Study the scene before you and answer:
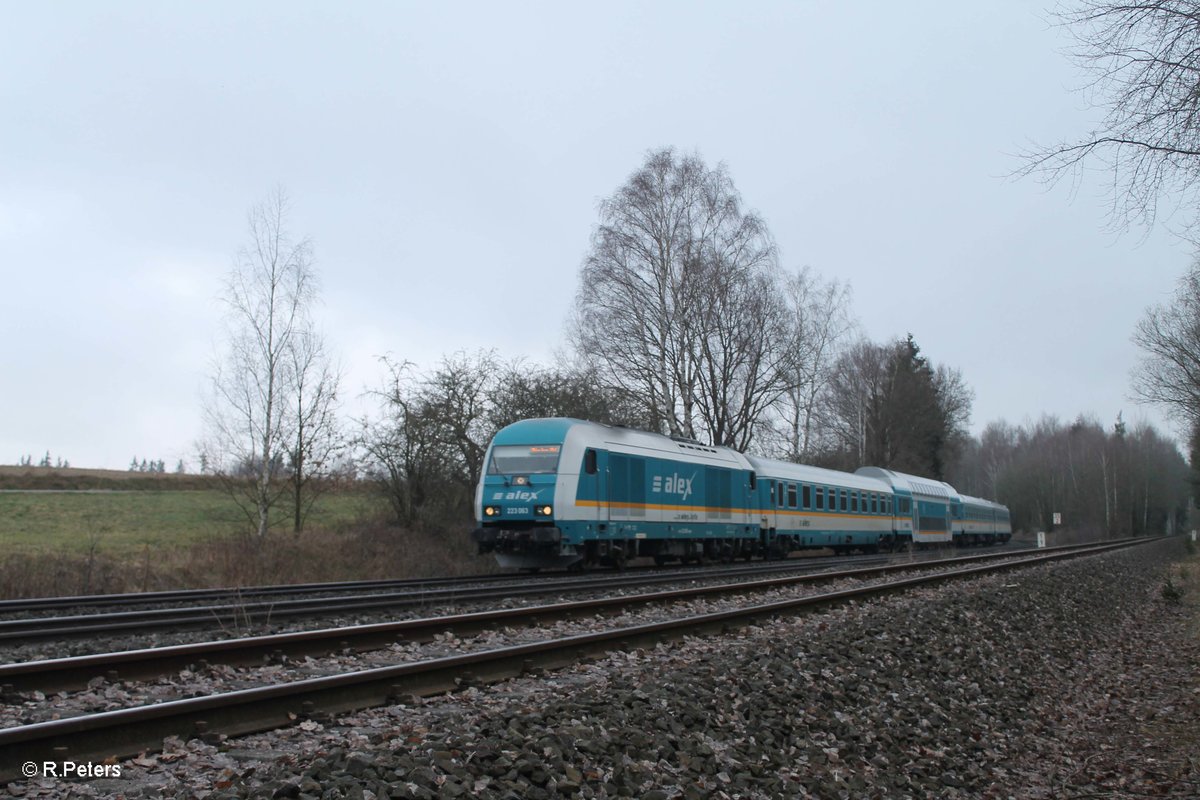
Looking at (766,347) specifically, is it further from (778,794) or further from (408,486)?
(778,794)

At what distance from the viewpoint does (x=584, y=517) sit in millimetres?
18703

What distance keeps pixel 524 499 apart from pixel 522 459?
939 millimetres

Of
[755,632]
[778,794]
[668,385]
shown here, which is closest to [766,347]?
[668,385]

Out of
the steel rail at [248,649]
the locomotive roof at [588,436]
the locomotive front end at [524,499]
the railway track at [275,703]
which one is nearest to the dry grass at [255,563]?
the locomotive front end at [524,499]

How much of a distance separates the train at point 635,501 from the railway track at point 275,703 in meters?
9.21

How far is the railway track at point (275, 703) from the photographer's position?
473 centimetres

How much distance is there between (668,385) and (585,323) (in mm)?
3841

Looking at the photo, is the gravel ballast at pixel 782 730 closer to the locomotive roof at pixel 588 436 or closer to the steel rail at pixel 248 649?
the steel rail at pixel 248 649

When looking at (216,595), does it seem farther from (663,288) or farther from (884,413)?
(884,413)

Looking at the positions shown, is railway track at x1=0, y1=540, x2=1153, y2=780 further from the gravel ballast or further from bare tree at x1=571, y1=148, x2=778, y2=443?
bare tree at x1=571, y1=148, x2=778, y2=443

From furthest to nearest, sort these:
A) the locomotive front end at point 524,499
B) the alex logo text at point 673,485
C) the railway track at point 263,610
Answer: the alex logo text at point 673,485
the locomotive front end at point 524,499
the railway track at point 263,610

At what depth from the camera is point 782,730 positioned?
6848 millimetres

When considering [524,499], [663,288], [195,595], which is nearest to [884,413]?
[663,288]

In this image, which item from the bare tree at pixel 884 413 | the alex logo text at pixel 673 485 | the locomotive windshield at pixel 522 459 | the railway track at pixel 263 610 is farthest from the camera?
the bare tree at pixel 884 413
